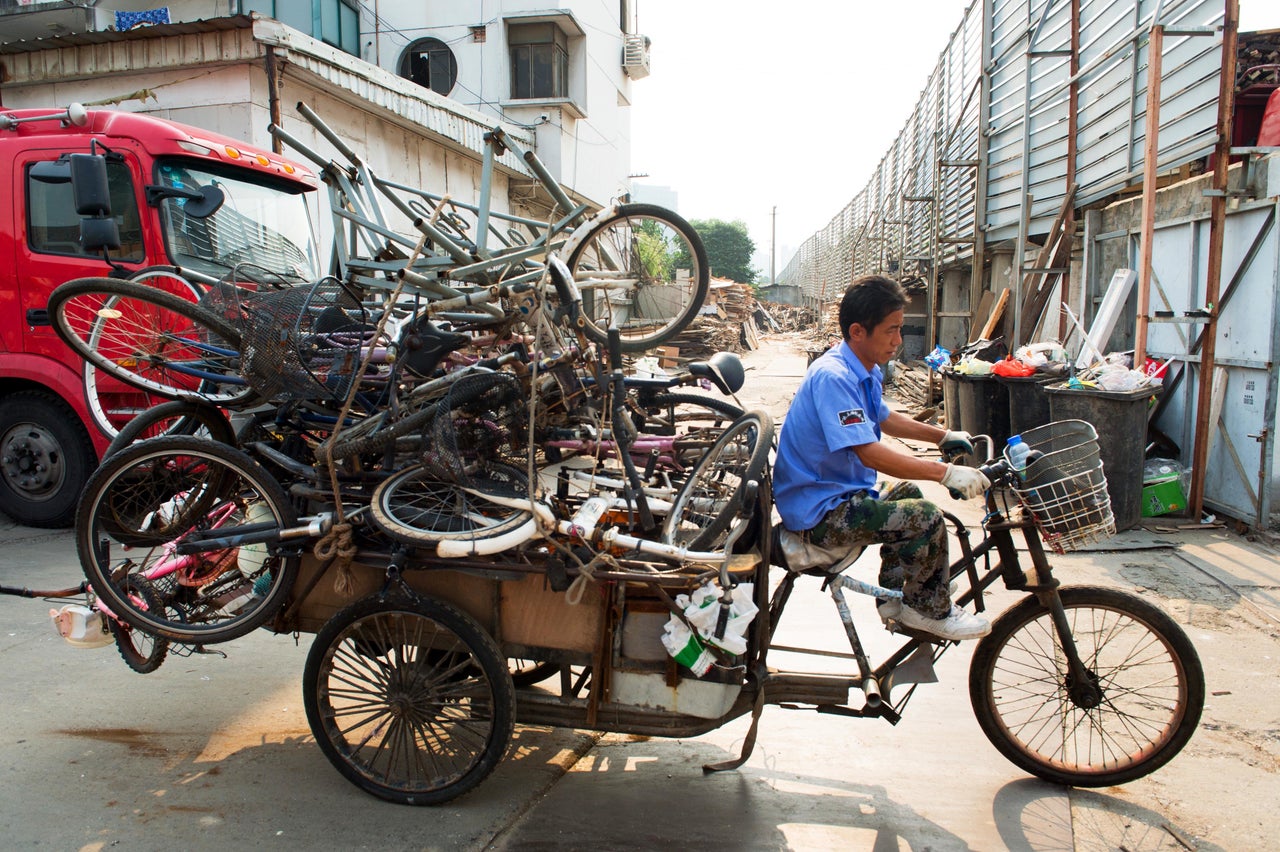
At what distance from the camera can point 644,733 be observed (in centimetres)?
291

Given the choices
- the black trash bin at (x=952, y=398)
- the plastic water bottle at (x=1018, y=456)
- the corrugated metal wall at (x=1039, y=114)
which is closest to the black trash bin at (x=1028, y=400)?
the black trash bin at (x=952, y=398)

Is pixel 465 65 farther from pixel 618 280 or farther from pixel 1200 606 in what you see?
pixel 1200 606

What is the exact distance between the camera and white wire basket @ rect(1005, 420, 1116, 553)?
9.50 ft

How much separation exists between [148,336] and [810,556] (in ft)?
10.7

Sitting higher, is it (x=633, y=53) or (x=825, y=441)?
(x=633, y=53)

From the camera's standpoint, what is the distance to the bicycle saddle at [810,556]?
9.95 ft

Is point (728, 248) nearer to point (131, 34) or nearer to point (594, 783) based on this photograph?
point (131, 34)

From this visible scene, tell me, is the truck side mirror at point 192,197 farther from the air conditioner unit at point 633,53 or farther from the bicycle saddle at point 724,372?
the air conditioner unit at point 633,53

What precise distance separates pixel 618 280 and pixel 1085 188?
23.7 ft

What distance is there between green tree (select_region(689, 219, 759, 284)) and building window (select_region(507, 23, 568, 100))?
130 feet

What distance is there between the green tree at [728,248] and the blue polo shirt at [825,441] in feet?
185

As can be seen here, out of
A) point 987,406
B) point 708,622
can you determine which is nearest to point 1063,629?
point 708,622

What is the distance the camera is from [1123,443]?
641cm

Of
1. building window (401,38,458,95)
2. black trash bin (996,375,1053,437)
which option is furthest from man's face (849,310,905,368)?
building window (401,38,458,95)
